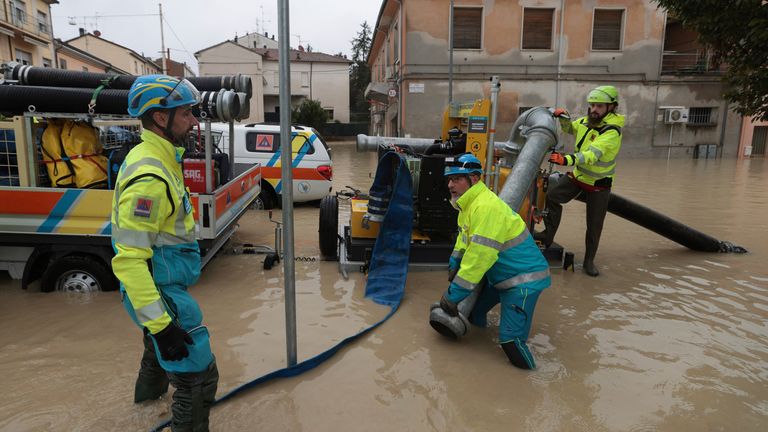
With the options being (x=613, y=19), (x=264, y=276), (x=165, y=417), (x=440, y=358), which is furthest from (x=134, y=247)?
(x=613, y=19)

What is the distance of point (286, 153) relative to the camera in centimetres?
312

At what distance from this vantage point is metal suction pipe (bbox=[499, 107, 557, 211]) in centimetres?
526

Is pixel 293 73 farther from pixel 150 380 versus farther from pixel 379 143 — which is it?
pixel 150 380

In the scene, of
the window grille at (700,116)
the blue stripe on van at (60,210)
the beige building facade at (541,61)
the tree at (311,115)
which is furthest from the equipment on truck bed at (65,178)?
the tree at (311,115)

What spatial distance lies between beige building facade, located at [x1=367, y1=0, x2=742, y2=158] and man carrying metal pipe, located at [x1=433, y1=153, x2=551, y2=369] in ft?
62.9

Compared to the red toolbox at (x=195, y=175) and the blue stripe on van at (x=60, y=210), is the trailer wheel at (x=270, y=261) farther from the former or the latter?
the blue stripe on van at (x=60, y=210)

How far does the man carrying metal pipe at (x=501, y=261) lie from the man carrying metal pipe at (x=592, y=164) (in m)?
2.27

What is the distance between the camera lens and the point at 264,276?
607 cm

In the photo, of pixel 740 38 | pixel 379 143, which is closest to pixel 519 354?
pixel 740 38

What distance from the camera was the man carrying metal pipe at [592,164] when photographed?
588 centimetres

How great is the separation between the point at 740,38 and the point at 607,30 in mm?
20632

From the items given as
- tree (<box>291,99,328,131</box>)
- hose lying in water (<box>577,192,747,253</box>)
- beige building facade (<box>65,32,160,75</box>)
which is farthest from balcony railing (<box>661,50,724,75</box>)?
beige building facade (<box>65,32,160,75</box>)

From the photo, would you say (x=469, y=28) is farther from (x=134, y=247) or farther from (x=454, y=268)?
(x=134, y=247)

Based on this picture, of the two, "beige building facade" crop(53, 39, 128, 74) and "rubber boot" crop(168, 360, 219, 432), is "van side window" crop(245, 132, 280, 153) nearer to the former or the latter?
"rubber boot" crop(168, 360, 219, 432)
